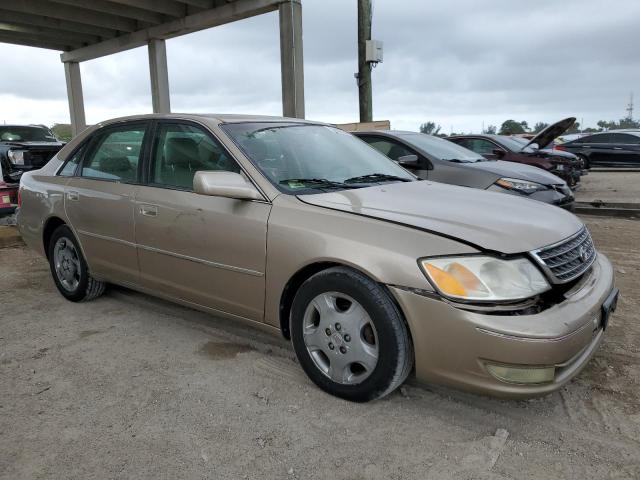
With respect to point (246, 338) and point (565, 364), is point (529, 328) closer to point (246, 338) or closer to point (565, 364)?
point (565, 364)

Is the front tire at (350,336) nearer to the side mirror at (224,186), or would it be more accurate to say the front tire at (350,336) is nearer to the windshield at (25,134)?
the side mirror at (224,186)

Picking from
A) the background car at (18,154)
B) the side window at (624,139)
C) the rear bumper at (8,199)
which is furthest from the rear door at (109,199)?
the side window at (624,139)

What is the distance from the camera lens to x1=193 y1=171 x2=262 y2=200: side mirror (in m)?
2.87

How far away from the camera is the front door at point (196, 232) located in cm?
297

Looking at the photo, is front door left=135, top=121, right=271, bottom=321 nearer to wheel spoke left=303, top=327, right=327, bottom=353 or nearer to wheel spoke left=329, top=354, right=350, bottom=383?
wheel spoke left=303, top=327, right=327, bottom=353

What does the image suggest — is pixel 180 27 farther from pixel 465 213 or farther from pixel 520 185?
pixel 465 213

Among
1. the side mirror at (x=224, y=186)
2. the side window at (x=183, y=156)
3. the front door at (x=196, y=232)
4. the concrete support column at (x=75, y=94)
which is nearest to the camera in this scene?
the side mirror at (x=224, y=186)

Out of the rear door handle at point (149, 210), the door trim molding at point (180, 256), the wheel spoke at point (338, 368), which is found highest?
the rear door handle at point (149, 210)

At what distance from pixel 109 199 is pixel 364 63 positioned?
924cm

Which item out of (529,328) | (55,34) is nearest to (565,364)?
(529,328)

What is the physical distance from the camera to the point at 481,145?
1030 cm

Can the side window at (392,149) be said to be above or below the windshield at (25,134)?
below

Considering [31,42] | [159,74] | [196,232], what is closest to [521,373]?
[196,232]

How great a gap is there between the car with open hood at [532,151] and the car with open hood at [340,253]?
634cm
